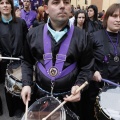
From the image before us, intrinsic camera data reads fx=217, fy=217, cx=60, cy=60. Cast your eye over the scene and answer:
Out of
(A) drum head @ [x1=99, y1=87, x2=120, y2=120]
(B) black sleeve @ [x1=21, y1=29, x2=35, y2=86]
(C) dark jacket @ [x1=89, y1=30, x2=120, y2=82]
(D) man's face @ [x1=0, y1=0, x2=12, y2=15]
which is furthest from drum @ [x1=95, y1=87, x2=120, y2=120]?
(D) man's face @ [x1=0, y1=0, x2=12, y2=15]

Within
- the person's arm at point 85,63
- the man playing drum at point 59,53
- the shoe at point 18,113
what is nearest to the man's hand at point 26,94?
the man playing drum at point 59,53

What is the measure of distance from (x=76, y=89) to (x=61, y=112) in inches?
7.8

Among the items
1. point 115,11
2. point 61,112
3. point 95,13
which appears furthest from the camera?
point 95,13

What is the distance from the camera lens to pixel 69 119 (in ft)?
5.52

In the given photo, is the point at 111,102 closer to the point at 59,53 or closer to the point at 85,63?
the point at 85,63

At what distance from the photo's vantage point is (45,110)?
1661 millimetres

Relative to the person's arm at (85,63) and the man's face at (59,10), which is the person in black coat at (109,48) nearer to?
the person's arm at (85,63)

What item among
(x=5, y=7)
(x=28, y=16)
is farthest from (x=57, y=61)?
(x=28, y=16)

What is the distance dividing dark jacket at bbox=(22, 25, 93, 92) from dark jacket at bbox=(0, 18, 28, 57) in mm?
1257

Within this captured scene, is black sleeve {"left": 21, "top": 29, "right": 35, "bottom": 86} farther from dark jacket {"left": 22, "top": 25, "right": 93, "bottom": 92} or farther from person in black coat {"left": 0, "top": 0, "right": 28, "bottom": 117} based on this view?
person in black coat {"left": 0, "top": 0, "right": 28, "bottom": 117}

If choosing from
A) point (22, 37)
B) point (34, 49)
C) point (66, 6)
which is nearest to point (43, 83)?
point (34, 49)

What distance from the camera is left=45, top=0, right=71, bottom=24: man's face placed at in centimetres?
166

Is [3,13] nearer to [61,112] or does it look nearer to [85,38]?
[85,38]

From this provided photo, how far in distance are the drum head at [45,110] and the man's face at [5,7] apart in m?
1.87
